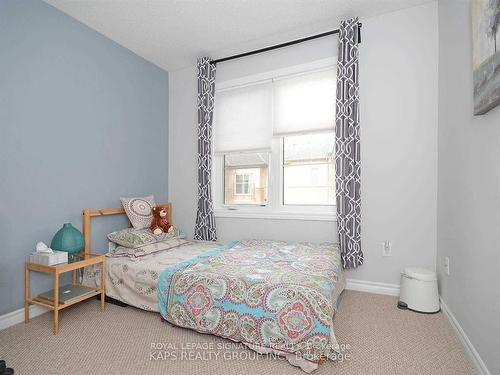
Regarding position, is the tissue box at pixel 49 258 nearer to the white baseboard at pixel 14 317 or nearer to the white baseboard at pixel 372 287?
the white baseboard at pixel 14 317

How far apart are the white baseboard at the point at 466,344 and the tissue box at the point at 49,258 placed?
2.81 m

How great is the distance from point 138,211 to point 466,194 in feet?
9.50

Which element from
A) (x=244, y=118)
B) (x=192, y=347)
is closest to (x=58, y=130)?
(x=244, y=118)

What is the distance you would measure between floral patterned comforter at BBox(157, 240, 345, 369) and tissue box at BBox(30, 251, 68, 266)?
79cm

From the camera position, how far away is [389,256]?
2.53 meters

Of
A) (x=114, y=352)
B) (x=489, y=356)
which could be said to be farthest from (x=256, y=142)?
(x=489, y=356)

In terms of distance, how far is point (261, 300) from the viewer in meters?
1.63

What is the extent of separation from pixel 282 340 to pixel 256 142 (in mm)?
2144

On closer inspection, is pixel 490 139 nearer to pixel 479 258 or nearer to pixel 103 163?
pixel 479 258

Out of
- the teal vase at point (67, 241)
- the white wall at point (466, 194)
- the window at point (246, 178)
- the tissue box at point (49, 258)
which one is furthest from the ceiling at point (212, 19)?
the tissue box at point (49, 258)

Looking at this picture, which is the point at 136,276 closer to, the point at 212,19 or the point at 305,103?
the point at 305,103

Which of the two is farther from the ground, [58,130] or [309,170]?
[58,130]

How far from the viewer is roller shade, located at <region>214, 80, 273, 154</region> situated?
3.08 meters

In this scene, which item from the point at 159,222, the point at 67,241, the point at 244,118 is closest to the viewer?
the point at 67,241
